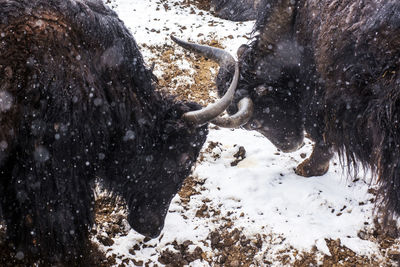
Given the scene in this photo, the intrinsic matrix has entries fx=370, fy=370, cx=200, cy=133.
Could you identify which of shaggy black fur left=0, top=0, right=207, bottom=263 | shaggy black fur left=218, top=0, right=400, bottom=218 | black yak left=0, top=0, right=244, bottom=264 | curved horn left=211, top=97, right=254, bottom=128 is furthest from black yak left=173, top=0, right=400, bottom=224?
shaggy black fur left=0, top=0, right=207, bottom=263

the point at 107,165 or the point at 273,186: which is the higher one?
the point at 107,165

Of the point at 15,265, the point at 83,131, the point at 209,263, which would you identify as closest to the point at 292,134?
the point at 209,263

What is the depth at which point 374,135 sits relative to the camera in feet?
8.00

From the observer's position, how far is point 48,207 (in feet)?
7.98

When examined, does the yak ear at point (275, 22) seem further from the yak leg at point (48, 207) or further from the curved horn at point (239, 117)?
the yak leg at point (48, 207)

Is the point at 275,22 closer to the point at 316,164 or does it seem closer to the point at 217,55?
the point at 217,55

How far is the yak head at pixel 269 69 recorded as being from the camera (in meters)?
3.16

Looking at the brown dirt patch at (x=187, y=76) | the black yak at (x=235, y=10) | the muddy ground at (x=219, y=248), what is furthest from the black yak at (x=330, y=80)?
the black yak at (x=235, y=10)

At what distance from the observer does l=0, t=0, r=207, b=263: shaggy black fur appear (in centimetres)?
213

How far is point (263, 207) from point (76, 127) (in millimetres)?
1983

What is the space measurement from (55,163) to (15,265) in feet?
3.57

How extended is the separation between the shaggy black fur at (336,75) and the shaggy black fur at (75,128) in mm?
944

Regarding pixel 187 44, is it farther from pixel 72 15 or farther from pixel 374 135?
pixel 374 135

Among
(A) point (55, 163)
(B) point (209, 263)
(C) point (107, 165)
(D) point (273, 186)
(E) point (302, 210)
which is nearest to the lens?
(A) point (55, 163)
